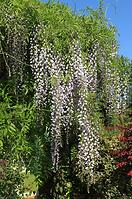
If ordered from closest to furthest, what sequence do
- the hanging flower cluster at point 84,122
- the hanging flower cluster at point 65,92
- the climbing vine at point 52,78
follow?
1. the climbing vine at point 52,78
2. the hanging flower cluster at point 65,92
3. the hanging flower cluster at point 84,122

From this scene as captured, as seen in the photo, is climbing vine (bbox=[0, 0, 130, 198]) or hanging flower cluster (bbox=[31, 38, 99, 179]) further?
hanging flower cluster (bbox=[31, 38, 99, 179])

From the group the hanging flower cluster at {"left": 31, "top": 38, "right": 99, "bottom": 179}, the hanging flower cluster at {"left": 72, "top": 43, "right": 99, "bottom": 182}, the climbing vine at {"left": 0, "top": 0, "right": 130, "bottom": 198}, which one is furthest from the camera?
the hanging flower cluster at {"left": 72, "top": 43, "right": 99, "bottom": 182}

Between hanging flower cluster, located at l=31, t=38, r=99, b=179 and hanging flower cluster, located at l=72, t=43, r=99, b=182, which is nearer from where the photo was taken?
hanging flower cluster, located at l=31, t=38, r=99, b=179

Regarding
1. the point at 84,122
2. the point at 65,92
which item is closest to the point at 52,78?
the point at 65,92

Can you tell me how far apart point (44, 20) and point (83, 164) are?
2.12m

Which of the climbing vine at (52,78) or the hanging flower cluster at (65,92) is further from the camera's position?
the hanging flower cluster at (65,92)

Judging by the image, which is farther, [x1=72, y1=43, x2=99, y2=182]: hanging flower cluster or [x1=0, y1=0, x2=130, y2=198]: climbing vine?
[x1=72, y1=43, x2=99, y2=182]: hanging flower cluster

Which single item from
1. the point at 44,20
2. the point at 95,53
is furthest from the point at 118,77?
the point at 44,20

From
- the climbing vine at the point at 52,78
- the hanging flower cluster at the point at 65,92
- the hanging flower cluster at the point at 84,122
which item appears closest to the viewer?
the climbing vine at the point at 52,78

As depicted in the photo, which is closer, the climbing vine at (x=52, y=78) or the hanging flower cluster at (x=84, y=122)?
the climbing vine at (x=52, y=78)

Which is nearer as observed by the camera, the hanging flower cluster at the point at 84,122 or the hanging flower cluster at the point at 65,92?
the hanging flower cluster at the point at 65,92

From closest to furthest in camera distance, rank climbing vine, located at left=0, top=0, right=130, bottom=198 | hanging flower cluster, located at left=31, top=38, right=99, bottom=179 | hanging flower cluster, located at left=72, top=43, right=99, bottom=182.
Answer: climbing vine, located at left=0, top=0, right=130, bottom=198, hanging flower cluster, located at left=31, top=38, right=99, bottom=179, hanging flower cluster, located at left=72, top=43, right=99, bottom=182

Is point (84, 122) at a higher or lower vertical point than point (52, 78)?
lower

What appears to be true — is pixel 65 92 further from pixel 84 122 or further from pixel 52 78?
pixel 84 122
